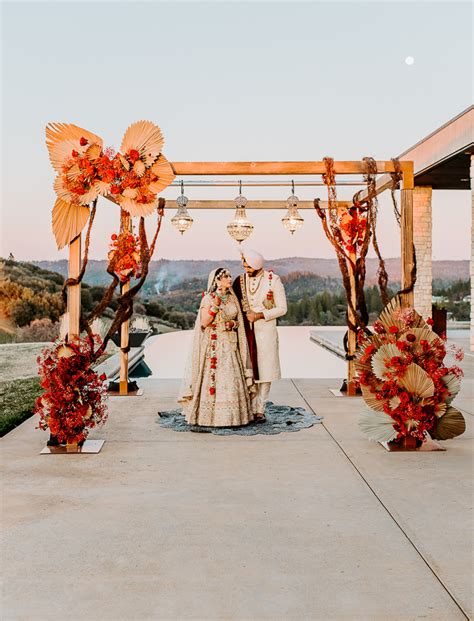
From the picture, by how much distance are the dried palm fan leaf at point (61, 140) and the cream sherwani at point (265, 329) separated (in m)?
2.11

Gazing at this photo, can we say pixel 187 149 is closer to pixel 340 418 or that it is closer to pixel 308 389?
pixel 308 389

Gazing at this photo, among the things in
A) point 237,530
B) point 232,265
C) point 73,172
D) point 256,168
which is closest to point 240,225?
point 256,168

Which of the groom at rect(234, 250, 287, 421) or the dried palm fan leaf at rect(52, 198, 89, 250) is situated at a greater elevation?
the dried palm fan leaf at rect(52, 198, 89, 250)

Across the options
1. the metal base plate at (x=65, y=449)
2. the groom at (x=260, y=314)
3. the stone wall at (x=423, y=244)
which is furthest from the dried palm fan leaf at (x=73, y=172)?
the stone wall at (x=423, y=244)

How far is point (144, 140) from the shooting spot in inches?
227

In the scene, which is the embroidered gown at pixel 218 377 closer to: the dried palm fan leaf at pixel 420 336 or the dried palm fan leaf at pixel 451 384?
A: the dried palm fan leaf at pixel 420 336

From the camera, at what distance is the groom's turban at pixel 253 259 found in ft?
22.0

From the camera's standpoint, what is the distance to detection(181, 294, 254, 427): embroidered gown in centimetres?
630

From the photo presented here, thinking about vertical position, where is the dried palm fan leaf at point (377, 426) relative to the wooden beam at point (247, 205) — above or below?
below

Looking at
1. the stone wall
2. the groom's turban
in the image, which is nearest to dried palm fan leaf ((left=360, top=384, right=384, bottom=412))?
the groom's turban

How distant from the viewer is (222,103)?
43.6ft

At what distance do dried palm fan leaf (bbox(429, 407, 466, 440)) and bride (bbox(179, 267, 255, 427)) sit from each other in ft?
5.75

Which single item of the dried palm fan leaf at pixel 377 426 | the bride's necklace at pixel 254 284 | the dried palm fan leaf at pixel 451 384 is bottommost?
the dried palm fan leaf at pixel 377 426

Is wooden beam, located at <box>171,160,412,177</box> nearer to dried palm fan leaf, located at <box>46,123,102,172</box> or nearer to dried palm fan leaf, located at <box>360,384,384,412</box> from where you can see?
dried palm fan leaf, located at <box>46,123,102,172</box>
